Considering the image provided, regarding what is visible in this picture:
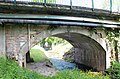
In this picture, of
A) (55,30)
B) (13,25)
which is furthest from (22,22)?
(55,30)

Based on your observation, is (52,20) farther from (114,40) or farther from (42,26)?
(114,40)

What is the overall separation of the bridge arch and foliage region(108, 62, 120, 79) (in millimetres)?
737

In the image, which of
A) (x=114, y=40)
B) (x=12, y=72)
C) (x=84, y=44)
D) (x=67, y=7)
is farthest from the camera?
(x=84, y=44)

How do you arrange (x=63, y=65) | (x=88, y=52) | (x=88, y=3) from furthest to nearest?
1. (x=63, y=65)
2. (x=88, y=52)
3. (x=88, y=3)

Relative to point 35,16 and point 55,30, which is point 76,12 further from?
point 35,16

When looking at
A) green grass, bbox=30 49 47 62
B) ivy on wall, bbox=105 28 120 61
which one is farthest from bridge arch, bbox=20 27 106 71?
green grass, bbox=30 49 47 62

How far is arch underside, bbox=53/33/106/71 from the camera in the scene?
14495mm

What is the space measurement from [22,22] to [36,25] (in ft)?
3.41

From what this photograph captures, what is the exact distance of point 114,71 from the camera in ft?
44.2

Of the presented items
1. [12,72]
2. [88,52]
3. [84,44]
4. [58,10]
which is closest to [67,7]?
[58,10]

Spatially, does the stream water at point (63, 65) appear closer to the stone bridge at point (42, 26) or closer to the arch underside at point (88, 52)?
the arch underside at point (88, 52)

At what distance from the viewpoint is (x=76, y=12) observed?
12.1 meters

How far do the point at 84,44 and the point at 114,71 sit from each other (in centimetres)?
356

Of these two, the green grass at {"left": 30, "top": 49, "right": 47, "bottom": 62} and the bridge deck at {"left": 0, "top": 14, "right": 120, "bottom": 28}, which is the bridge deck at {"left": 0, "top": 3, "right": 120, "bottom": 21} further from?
the green grass at {"left": 30, "top": 49, "right": 47, "bottom": 62}
